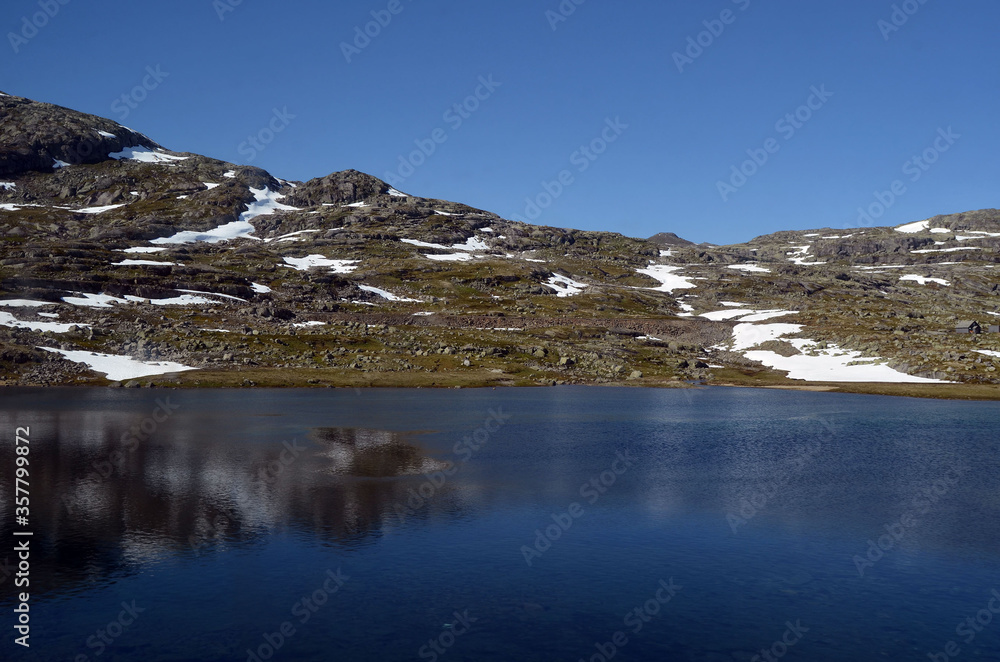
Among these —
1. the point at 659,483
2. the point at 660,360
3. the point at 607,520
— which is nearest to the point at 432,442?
the point at 659,483

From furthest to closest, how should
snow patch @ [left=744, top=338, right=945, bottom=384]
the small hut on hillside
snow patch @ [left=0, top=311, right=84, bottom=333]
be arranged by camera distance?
the small hut on hillside
snow patch @ [left=744, top=338, right=945, bottom=384]
snow patch @ [left=0, top=311, right=84, bottom=333]

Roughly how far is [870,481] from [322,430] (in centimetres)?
5147

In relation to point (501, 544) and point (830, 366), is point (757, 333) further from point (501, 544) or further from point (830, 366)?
point (501, 544)

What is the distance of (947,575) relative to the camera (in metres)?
34.8

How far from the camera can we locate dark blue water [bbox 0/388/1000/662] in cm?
2806

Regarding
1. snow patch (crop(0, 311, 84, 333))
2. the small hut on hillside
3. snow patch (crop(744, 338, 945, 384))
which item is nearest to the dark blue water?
snow patch (crop(744, 338, 945, 384))

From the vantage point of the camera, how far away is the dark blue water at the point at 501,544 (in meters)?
28.1

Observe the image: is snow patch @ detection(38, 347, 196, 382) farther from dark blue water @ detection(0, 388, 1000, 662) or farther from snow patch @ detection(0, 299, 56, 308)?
dark blue water @ detection(0, 388, 1000, 662)

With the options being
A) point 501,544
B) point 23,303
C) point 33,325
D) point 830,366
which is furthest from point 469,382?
point 23,303

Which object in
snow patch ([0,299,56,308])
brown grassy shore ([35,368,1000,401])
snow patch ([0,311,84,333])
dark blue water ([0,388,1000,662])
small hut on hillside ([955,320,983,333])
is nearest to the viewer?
dark blue water ([0,388,1000,662])

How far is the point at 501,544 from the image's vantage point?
39000 millimetres

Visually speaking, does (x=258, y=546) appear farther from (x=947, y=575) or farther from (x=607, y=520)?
(x=947, y=575)

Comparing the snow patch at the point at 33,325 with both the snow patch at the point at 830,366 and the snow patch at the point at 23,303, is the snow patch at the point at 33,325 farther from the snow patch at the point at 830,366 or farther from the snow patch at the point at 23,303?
the snow patch at the point at 830,366

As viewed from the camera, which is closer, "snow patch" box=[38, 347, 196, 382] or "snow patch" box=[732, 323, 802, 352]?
"snow patch" box=[38, 347, 196, 382]
